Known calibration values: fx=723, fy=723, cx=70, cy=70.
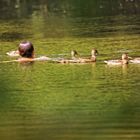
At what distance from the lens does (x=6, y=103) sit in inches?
882

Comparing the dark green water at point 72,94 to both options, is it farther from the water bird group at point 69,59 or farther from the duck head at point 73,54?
the duck head at point 73,54

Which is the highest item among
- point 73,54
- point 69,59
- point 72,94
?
point 72,94

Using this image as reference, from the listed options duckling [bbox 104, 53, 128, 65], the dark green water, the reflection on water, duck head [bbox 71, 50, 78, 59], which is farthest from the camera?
duck head [bbox 71, 50, 78, 59]

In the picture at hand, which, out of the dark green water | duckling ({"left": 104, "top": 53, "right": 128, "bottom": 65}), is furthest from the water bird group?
the dark green water

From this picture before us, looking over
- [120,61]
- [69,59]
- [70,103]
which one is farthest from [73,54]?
[70,103]

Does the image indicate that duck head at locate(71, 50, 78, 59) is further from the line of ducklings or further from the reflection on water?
the reflection on water

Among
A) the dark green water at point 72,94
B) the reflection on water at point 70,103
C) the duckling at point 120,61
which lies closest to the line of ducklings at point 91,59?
the duckling at point 120,61

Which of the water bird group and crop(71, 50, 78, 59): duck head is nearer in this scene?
the water bird group

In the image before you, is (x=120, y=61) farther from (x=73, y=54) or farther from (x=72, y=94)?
(x=72, y=94)

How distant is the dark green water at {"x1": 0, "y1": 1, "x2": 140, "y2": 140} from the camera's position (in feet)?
58.1

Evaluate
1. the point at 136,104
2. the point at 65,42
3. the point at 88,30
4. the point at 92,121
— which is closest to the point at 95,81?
the point at 136,104

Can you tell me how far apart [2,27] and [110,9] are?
19.4 m

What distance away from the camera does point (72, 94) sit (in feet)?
77.1

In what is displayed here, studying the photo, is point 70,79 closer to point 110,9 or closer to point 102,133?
point 102,133
